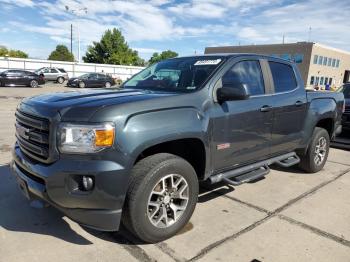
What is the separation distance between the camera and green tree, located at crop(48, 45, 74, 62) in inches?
3387

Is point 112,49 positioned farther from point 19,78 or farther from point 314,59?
point 19,78

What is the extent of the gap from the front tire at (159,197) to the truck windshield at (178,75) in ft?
3.12

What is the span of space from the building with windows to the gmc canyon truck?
5095 cm

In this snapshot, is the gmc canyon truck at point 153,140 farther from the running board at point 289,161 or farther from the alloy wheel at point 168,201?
the running board at point 289,161

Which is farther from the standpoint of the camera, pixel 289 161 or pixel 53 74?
pixel 53 74

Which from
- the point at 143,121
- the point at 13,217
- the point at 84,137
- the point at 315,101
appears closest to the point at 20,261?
the point at 13,217

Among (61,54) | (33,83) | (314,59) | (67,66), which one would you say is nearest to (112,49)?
(67,66)

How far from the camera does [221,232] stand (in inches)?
138

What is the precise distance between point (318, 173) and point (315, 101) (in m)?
1.31

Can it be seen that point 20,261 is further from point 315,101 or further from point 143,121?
point 315,101

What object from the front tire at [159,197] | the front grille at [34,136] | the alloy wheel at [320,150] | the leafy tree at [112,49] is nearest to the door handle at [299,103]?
the alloy wheel at [320,150]

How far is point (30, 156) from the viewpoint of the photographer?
3.19 metres

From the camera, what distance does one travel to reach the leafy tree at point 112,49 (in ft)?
216

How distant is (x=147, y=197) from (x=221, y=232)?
990 millimetres
